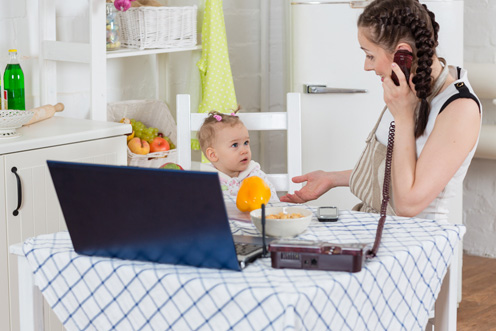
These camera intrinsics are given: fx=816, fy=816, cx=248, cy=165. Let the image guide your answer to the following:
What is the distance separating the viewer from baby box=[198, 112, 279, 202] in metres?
2.73

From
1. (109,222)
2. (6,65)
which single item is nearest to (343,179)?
(109,222)

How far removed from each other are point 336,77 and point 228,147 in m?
0.73

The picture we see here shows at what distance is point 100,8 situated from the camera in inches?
112

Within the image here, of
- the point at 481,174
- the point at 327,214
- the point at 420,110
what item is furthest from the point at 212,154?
the point at 481,174

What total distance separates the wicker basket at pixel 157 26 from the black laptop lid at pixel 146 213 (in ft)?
5.59

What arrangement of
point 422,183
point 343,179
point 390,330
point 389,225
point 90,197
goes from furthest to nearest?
point 343,179, point 422,183, point 389,225, point 390,330, point 90,197

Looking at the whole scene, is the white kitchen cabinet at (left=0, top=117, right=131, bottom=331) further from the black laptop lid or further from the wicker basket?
the black laptop lid

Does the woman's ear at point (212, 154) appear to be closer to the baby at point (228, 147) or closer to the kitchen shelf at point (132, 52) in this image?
the baby at point (228, 147)

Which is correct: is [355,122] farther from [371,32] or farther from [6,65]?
[6,65]

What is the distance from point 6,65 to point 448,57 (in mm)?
1678

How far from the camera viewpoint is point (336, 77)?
129 inches

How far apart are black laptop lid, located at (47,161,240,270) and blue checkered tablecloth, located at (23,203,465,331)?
1.1 inches

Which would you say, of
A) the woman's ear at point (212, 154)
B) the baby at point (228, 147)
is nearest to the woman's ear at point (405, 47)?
the baby at point (228, 147)

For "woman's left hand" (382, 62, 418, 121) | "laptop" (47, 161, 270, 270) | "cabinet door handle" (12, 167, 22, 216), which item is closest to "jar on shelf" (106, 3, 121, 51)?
"cabinet door handle" (12, 167, 22, 216)
